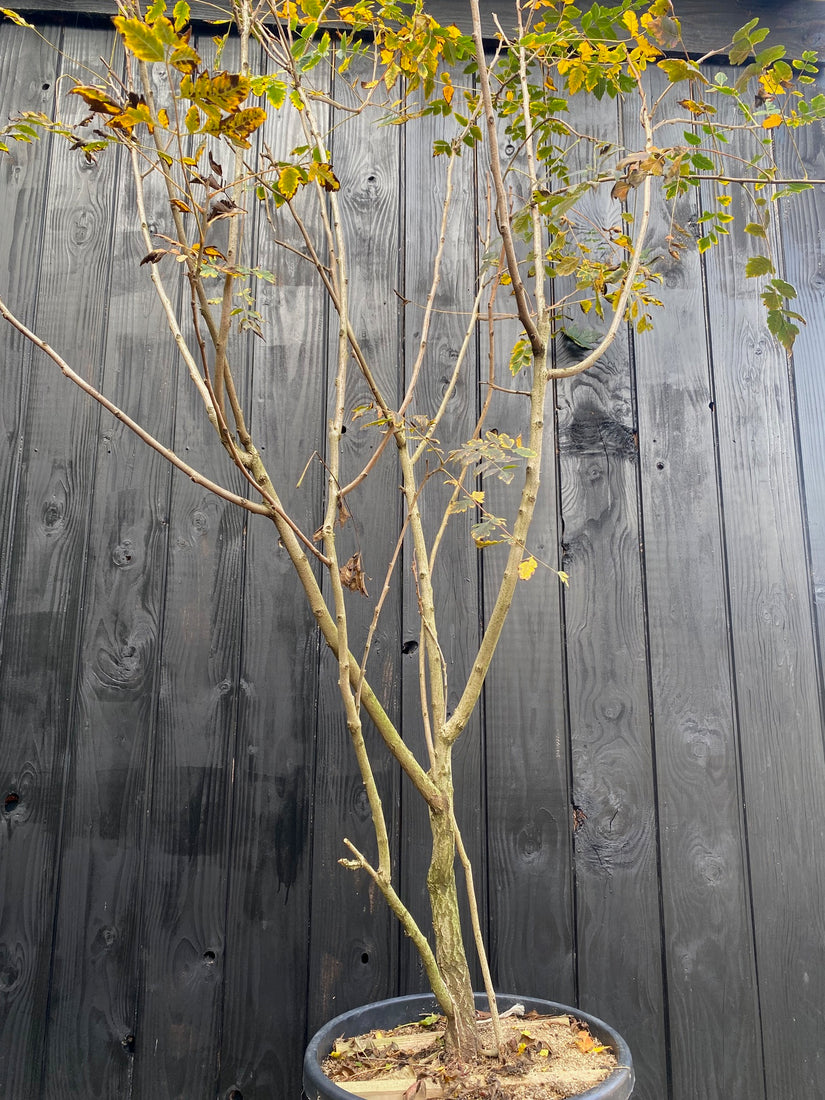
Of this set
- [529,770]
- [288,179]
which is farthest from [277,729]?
[288,179]

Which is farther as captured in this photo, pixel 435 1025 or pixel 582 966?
pixel 582 966

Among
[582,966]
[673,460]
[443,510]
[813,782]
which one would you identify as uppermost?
[673,460]

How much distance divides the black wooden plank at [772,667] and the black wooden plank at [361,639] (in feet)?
2.01

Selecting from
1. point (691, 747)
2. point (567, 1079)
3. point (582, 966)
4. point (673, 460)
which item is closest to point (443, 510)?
point (673, 460)

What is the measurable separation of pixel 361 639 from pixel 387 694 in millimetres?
105

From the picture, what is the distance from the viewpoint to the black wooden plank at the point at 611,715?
1.32 m

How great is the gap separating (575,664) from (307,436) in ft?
2.07

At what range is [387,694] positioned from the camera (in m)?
1.40

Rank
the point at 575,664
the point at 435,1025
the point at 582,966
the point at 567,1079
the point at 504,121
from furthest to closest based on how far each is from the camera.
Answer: the point at 504,121 < the point at 575,664 < the point at 582,966 < the point at 435,1025 < the point at 567,1079

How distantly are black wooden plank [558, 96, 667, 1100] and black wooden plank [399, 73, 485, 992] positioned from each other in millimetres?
177

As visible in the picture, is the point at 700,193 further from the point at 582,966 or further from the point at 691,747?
the point at 582,966

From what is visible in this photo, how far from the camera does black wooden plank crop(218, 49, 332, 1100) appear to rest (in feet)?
4.19

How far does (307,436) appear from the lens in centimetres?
151

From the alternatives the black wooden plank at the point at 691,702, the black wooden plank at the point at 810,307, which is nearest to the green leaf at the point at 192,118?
the black wooden plank at the point at 691,702
